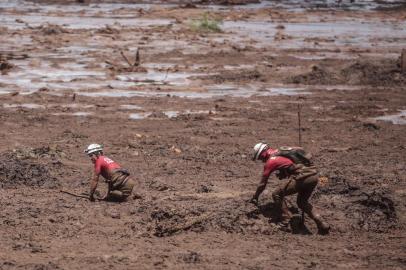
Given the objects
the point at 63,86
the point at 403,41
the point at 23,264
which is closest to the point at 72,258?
the point at 23,264

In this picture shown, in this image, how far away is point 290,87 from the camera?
25.6 metres

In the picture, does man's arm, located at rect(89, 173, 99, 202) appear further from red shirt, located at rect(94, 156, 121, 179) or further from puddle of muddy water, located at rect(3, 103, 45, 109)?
puddle of muddy water, located at rect(3, 103, 45, 109)

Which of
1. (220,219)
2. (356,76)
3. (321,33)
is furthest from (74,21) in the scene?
(220,219)

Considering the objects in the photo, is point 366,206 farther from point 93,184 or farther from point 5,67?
point 5,67

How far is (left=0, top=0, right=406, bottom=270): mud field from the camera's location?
1146 cm

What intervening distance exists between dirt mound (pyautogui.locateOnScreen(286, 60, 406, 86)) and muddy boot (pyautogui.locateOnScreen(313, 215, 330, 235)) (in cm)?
1446

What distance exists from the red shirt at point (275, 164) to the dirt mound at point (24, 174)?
4242 millimetres

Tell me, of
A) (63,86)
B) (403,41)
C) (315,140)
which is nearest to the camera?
(315,140)

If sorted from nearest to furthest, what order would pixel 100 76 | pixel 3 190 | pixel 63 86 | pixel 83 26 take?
pixel 3 190 < pixel 63 86 < pixel 100 76 < pixel 83 26

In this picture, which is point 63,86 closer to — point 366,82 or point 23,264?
point 366,82

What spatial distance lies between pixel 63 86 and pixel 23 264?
14923 millimetres

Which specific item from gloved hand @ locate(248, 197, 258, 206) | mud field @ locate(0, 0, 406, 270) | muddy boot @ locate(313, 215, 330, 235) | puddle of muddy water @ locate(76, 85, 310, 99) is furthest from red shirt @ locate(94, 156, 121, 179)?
puddle of muddy water @ locate(76, 85, 310, 99)

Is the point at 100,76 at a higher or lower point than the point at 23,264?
lower

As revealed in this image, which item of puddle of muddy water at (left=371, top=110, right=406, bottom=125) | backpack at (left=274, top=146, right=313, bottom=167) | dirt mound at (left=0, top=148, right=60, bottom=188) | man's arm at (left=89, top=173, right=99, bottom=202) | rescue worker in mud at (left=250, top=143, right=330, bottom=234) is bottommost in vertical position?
puddle of muddy water at (left=371, top=110, right=406, bottom=125)
